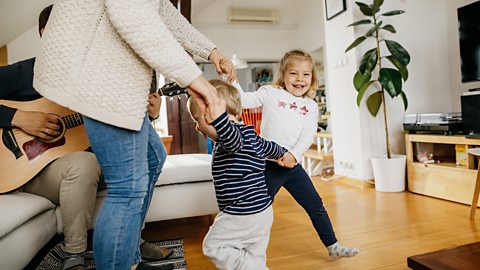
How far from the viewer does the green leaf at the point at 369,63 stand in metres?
2.78

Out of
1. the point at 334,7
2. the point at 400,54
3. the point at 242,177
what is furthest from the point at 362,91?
the point at 242,177

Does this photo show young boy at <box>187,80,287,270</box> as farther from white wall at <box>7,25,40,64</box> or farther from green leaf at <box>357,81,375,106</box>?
white wall at <box>7,25,40,64</box>

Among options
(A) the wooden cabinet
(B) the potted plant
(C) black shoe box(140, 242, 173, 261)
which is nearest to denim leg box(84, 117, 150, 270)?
(C) black shoe box(140, 242, 173, 261)

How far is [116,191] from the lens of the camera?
0.87m

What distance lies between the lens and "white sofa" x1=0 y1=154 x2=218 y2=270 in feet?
3.68

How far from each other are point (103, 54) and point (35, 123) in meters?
0.67

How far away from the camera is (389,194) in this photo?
273 centimetres

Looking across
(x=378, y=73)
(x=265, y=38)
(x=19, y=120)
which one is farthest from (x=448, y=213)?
(x=265, y=38)

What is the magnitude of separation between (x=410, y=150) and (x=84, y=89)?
266 centimetres

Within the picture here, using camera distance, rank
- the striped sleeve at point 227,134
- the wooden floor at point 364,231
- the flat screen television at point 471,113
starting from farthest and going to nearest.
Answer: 1. the flat screen television at point 471,113
2. the wooden floor at point 364,231
3. the striped sleeve at point 227,134

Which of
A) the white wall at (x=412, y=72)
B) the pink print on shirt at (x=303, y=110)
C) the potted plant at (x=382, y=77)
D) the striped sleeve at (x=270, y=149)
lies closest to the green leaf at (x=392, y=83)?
the potted plant at (x=382, y=77)

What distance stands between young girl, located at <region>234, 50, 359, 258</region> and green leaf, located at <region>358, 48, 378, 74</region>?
4.60 feet

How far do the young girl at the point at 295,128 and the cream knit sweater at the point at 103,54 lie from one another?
0.66m

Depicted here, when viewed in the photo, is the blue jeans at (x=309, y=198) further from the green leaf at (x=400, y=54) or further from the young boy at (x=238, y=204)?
the green leaf at (x=400, y=54)
